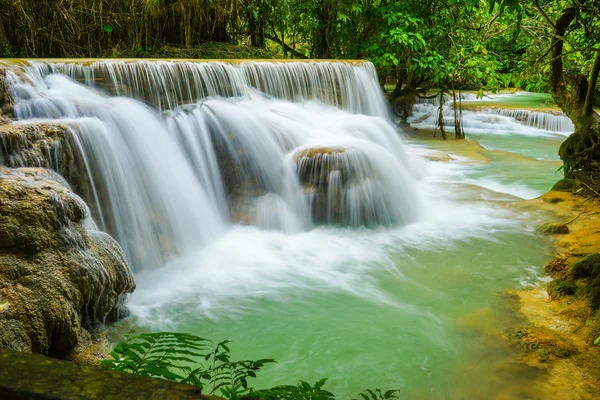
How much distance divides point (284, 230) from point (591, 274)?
12.1 ft

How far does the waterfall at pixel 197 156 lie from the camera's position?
5.47 m

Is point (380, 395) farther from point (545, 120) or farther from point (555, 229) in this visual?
point (545, 120)

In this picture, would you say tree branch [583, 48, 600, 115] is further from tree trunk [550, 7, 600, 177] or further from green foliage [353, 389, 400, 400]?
green foliage [353, 389, 400, 400]

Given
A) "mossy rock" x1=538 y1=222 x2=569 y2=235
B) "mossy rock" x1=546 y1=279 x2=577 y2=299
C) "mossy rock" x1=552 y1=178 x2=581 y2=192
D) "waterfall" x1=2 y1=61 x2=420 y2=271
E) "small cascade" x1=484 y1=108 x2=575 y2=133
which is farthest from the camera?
"small cascade" x1=484 y1=108 x2=575 y2=133

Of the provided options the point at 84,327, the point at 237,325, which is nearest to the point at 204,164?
the point at 237,325

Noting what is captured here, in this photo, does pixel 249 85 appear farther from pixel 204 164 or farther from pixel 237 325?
pixel 237 325

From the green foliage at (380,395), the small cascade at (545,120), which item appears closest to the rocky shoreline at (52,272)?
the green foliage at (380,395)

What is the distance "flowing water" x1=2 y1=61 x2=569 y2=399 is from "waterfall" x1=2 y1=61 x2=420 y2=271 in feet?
0.07

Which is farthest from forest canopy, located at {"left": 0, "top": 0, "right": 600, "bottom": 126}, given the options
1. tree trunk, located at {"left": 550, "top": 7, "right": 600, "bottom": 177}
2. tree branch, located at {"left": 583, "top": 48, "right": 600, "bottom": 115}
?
tree branch, located at {"left": 583, "top": 48, "right": 600, "bottom": 115}

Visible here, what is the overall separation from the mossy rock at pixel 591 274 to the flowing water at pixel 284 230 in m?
0.52

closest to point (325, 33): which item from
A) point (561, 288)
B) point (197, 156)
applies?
point (197, 156)

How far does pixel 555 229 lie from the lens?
20.8ft

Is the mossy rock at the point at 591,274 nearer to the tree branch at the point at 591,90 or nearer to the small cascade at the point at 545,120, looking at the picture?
the tree branch at the point at 591,90

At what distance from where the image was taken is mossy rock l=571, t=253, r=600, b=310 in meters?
4.33
